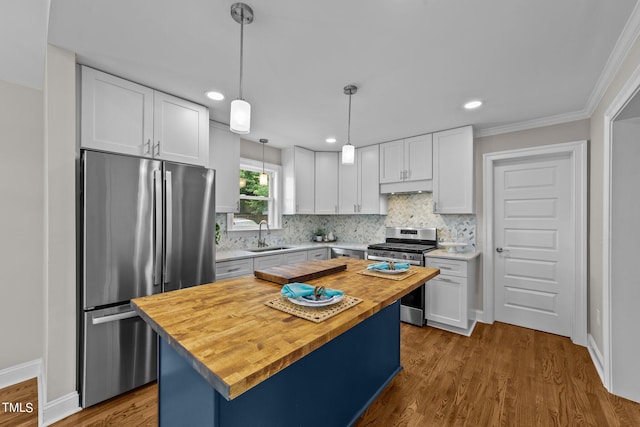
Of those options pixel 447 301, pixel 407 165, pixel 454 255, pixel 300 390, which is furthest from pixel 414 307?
pixel 300 390

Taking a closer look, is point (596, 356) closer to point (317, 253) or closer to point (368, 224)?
point (368, 224)

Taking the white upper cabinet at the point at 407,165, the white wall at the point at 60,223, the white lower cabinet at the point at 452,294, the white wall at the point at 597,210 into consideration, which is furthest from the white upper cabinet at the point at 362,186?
the white wall at the point at 60,223

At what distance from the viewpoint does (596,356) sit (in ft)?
8.59

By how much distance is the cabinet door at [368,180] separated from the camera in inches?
170

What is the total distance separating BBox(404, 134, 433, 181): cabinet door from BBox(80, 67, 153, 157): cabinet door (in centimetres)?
313

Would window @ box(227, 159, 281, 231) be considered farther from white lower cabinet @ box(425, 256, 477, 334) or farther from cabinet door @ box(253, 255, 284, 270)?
white lower cabinet @ box(425, 256, 477, 334)

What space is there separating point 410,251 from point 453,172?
3.80ft

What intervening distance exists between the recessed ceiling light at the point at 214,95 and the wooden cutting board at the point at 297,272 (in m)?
1.72

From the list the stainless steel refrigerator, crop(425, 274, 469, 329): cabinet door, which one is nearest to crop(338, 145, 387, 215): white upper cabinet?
crop(425, 274, 469, 329): cabinet door

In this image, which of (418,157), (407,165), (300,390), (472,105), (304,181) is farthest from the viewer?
(304,181)

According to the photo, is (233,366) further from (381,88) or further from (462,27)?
(381,88)

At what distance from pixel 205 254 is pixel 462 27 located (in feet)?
8.56

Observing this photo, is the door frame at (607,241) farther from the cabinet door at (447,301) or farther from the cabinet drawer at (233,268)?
the cabinet drawer at (233,268)

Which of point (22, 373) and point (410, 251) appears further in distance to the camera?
point (410, 251)
